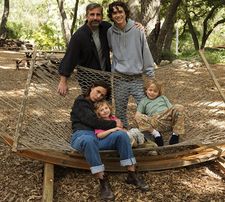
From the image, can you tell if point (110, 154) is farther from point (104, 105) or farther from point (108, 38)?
point (108, 38)

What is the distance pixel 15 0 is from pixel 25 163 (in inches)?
1351

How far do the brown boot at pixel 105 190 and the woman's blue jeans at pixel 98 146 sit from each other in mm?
113

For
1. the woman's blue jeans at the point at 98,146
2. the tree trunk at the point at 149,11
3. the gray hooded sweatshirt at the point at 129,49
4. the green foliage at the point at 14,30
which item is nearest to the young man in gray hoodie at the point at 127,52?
the gray hooded sweatshirt at the point at 129,49

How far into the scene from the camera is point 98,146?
3229 millimetres

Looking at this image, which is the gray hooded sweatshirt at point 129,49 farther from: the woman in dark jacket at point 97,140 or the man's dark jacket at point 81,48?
the woman in dark jacket at point 97,140

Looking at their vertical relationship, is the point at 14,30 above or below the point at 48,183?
below

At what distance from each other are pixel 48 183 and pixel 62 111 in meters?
1.88

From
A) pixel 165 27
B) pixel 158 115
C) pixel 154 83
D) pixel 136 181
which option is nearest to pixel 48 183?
pixel 136 181

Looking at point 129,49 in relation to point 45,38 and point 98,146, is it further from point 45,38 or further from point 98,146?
point 45,38

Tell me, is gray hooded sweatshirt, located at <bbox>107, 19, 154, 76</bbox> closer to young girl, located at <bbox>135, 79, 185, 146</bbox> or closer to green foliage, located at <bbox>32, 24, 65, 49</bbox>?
young girl, located at <bbox>135, 79, 185, 146</bbox>

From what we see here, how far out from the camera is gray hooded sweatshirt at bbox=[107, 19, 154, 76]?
150 inches

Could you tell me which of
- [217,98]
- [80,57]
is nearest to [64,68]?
[80,57]

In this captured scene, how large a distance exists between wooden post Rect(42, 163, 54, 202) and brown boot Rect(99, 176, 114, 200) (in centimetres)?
38

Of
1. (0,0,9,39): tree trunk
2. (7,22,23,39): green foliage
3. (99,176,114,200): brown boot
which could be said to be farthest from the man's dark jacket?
(7,22,23,39): green foliage
